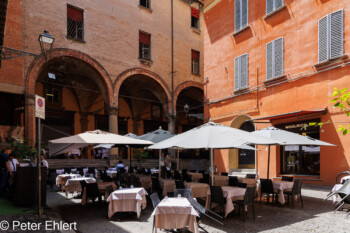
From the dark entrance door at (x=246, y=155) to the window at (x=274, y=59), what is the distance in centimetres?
292

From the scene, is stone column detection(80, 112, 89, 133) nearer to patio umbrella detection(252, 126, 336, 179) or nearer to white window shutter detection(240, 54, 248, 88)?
white window shutter detection(240, 54, 248, 88)

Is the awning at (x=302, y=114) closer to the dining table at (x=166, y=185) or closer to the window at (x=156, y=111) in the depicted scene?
the dining table at (x=166, y=185)

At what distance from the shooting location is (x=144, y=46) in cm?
1952

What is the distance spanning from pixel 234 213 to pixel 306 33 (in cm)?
843

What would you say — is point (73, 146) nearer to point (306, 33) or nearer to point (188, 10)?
point (306, 33)

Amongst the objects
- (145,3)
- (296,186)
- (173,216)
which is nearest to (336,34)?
(296,186)

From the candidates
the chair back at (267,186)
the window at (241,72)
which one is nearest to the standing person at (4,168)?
the chair back at (267,186)

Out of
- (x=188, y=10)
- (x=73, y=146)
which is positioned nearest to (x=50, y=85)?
(x=188, y=10)

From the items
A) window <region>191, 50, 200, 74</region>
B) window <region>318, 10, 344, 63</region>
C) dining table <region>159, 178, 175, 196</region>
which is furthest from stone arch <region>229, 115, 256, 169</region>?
window <region>191, 50, 200, 74</region>

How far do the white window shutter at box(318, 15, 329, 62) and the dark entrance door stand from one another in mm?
5020

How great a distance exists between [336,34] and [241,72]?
16.6 feet

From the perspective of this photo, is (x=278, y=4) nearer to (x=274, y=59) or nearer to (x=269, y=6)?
(x=269, y=6)

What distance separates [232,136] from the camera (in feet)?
22.0

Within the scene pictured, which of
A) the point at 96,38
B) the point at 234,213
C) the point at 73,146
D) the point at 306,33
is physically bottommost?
the point at 234,213
